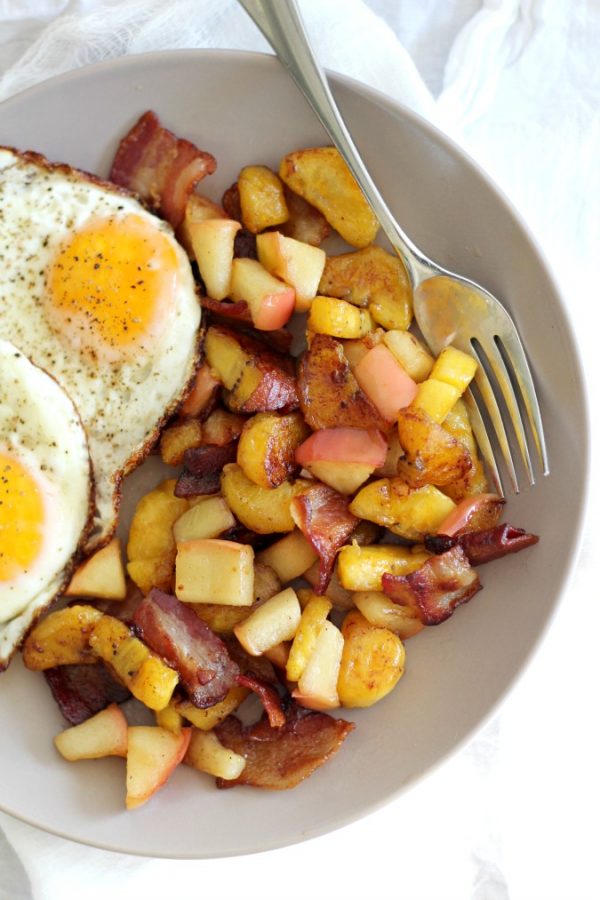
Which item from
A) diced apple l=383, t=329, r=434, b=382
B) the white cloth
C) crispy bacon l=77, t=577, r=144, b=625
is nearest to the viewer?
diced apple l=383, t=329, r=434, b=382

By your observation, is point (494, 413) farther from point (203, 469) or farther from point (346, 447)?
point (203, 469)

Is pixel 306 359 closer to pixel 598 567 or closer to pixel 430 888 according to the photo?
pixel 598 567

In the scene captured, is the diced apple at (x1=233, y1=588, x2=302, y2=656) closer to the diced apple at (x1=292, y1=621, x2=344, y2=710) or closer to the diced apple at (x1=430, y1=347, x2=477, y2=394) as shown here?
the diced apple at (x1=292, y1=621, x2=344, y2=710)

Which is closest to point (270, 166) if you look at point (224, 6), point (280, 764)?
point (224, 6)

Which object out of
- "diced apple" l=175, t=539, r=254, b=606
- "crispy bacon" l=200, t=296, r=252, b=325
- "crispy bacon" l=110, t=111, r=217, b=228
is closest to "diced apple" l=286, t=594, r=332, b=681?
"diced apple" l=175, t=539, r=254, b=606

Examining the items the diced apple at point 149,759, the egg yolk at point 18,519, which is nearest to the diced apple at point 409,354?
the egg yolk at point 18,519

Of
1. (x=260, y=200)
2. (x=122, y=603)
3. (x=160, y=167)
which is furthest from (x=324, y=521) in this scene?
(x=160, y=167)
